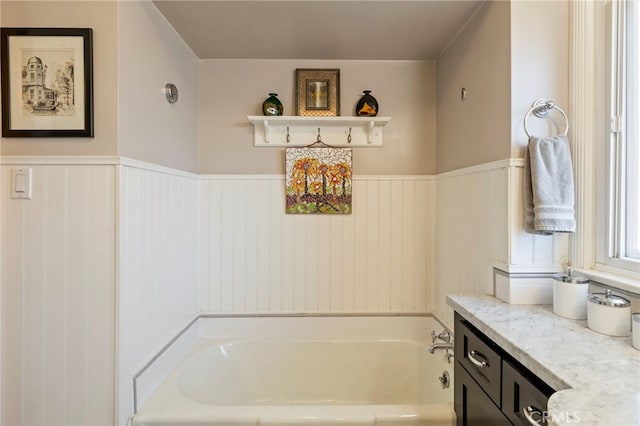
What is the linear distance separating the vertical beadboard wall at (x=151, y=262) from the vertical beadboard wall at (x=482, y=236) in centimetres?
156

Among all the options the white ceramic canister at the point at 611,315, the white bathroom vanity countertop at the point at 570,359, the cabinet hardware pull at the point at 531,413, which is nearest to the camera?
the white bathroom vanity countertop at the point at 570,359

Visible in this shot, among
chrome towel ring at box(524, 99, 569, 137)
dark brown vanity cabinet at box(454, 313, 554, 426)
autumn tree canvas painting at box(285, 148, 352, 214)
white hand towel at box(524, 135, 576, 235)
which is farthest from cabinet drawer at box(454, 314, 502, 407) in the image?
autumn tree canvas painting at box(285, 148, 352, 214)

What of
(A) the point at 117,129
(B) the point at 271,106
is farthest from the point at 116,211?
(B) the point at 271,106

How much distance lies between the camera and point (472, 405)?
1227 mm

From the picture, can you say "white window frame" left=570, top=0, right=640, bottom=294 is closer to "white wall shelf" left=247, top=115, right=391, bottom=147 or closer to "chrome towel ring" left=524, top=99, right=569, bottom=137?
"chrome towel ring" left=524, top=99, right=569, bottom=137

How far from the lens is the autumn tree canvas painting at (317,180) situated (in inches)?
87.4

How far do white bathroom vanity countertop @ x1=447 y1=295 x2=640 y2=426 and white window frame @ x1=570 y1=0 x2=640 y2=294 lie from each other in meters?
0.29

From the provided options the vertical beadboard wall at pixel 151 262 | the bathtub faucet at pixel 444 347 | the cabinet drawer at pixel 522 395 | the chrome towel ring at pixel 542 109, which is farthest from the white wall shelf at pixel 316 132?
the cabinet drawer at pixel 522 395

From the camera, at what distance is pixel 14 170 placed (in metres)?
1.34

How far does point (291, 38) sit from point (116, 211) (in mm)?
1341

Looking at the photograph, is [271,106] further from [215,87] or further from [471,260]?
[471,260]

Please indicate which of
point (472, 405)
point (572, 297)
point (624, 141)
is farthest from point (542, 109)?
point (472, 405)

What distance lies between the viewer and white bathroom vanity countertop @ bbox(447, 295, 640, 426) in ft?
2.22

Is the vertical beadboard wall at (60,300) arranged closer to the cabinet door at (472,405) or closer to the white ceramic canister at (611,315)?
the cabinet door at (472,405)
